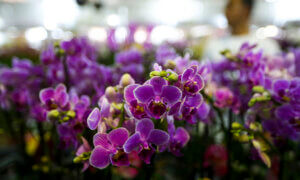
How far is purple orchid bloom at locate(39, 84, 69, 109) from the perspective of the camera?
0.44 meters

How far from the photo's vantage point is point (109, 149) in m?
0.34

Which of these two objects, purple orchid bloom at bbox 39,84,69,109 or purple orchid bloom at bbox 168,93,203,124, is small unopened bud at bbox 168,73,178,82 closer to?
purple orchid bloom at bbox 168,93,203,124

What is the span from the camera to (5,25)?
20.6 ft

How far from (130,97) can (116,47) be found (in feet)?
2.86

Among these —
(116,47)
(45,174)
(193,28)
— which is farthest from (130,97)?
(193,28)

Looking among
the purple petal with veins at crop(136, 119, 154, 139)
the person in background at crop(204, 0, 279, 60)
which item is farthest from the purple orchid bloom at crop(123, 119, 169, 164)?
the person in background at crop(204, 0, 279, 60)

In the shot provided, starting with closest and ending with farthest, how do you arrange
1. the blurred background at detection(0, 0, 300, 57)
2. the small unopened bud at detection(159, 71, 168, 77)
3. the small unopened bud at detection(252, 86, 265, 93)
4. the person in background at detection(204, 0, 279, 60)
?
the small unopened bud at detection(159, 71, 168, 77), the small unopened bud at detection(252, 86, 265, 93), the person in background at detection(204, 0, 279, 60), the blurred background at detection(0, 0, 300, 57)

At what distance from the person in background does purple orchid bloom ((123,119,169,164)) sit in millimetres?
1080

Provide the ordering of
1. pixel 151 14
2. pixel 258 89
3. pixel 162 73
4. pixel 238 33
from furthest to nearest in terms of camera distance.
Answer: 1. pixel 151 14
2. pixel 238 33
3. pixel 258 89
4. pixel 162 73

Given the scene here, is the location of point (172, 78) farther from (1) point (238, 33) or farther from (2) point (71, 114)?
(1) point (238, 33)

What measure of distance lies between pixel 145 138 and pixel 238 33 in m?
1.41

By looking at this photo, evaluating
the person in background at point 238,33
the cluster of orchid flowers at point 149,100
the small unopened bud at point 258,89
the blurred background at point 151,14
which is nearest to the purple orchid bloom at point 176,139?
the cluster of orchid flowers at point 149,100

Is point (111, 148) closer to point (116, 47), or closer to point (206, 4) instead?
point (116, 47)

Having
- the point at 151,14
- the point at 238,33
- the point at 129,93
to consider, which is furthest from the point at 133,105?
the point at 151,14
